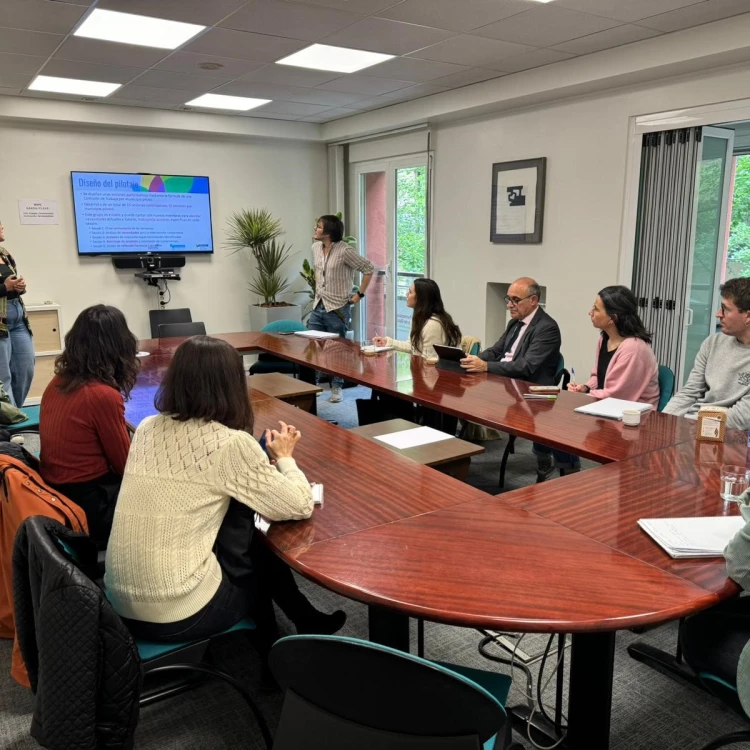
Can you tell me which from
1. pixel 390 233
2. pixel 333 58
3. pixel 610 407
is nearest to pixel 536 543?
pixel 610 407

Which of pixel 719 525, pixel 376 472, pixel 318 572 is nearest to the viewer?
pixel 318 572

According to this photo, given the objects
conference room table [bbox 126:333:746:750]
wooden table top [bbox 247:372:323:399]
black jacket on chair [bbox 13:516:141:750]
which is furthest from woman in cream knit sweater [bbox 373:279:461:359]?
black jacket on chair [bbox 13:516:141:750]

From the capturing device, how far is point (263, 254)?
7.17 metres

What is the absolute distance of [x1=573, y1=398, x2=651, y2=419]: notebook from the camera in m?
2.76

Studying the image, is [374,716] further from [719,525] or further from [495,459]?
[495,459]

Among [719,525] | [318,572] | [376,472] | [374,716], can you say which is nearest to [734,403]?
[719,525]

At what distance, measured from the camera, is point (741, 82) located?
3.98m

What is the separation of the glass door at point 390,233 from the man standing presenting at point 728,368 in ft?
12.7

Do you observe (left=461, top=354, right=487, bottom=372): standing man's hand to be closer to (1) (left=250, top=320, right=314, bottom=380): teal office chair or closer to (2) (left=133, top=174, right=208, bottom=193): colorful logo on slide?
(1) (left=250, top=320, right=314, bottom=380): teal office chair

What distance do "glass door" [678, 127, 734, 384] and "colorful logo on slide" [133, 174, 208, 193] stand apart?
480 centimetres

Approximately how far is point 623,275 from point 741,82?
1.39 meters

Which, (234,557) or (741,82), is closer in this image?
(234,557)

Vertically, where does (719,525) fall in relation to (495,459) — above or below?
above

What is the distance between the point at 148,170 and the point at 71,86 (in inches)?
54.6
